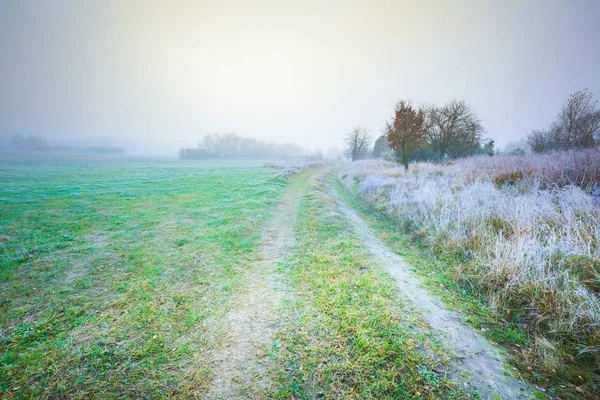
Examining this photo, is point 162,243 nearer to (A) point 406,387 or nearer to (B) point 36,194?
(A) point 406,387

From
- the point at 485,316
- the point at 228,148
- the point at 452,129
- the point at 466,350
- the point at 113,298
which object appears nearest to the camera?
the point at 466,350

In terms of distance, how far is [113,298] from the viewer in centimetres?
430

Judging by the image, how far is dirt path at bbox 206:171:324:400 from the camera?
9.02 ft

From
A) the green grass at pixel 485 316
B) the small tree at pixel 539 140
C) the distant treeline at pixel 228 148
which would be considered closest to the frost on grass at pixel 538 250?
the green grass at pixel 485 316

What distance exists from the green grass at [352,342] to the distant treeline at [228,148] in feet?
316

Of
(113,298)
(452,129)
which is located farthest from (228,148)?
(113,298)

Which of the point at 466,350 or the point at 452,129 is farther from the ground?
the point at 452,129

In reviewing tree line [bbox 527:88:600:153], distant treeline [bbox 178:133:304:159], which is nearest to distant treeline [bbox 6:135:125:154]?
distant treeline [bbox 178:133:304:159]

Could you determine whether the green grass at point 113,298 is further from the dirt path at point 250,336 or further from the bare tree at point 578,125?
the bare tree at point 578,125

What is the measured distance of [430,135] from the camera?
1166 inches

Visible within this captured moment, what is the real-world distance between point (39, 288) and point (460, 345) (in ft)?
26.5

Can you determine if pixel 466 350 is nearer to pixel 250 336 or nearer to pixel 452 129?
pixel 250 336

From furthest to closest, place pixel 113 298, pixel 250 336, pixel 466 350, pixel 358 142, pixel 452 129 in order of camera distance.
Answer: pixel 358 142 → pixel 452 129 → pixel 113 298 → pixel 250 336 → pixel 466 350

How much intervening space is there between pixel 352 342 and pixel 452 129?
35.1 m
